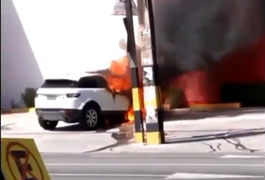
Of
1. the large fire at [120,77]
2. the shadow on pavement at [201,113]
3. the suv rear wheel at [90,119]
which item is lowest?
the shadow on pavement at [201,113]

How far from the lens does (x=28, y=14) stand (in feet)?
44.4

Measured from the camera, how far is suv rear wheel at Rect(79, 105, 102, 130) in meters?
15.1

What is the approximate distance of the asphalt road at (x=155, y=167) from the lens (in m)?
9.27

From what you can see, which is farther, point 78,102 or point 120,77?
point 120,77

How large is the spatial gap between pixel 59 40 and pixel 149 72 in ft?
9.93

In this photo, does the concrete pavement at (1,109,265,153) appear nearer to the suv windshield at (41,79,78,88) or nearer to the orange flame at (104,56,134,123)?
the suv windshield at (41,79,78,88)

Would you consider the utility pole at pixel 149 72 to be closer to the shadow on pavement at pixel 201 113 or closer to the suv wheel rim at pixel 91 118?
the suv wheel rim at pixel 91 118

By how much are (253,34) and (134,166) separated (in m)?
8.13

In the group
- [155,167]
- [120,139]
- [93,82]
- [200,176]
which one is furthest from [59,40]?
[200,176]

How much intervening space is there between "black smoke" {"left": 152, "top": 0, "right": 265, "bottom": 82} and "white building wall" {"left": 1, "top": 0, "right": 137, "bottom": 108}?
1.74m

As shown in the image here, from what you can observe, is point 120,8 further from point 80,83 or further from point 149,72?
point 80,83

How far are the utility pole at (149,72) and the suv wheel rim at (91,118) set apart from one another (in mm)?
2536

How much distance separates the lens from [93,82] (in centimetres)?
1574

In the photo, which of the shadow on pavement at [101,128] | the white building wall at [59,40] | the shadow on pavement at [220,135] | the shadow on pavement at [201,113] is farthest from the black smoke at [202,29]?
the shadow on pavement at [220,135]
